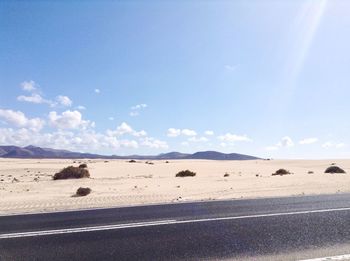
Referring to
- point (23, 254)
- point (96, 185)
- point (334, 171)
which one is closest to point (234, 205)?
point (23, 254)

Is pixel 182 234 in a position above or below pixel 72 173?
below

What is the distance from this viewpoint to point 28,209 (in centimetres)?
1630

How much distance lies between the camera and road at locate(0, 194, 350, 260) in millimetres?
7996

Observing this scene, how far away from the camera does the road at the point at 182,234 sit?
26.2 feet

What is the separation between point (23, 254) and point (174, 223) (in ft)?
13.7

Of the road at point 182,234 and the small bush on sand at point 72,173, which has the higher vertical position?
the small bush on sand at point 72,173

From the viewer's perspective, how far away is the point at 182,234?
9688 millimetres

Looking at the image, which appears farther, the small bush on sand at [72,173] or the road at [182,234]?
the small bush on sand at [72,173]

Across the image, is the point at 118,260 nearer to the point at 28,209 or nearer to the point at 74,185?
the point at 28,209

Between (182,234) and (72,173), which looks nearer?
(182,234)

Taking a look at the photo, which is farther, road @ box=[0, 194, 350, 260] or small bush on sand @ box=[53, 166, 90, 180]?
small bush on sand @ box=[53, 166, 90, 180]

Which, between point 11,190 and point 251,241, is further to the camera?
point 11,190

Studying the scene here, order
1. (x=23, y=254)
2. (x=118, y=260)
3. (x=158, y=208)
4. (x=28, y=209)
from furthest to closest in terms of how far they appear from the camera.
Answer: (x=28, y=209)
(x=158, y=208)
(x=23, y=254)
(x=118, y=260)

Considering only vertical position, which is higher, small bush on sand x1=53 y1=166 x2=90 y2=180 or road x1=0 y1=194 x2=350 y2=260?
small bush on sand x1=53 y1=166 x2=90 y2=180
